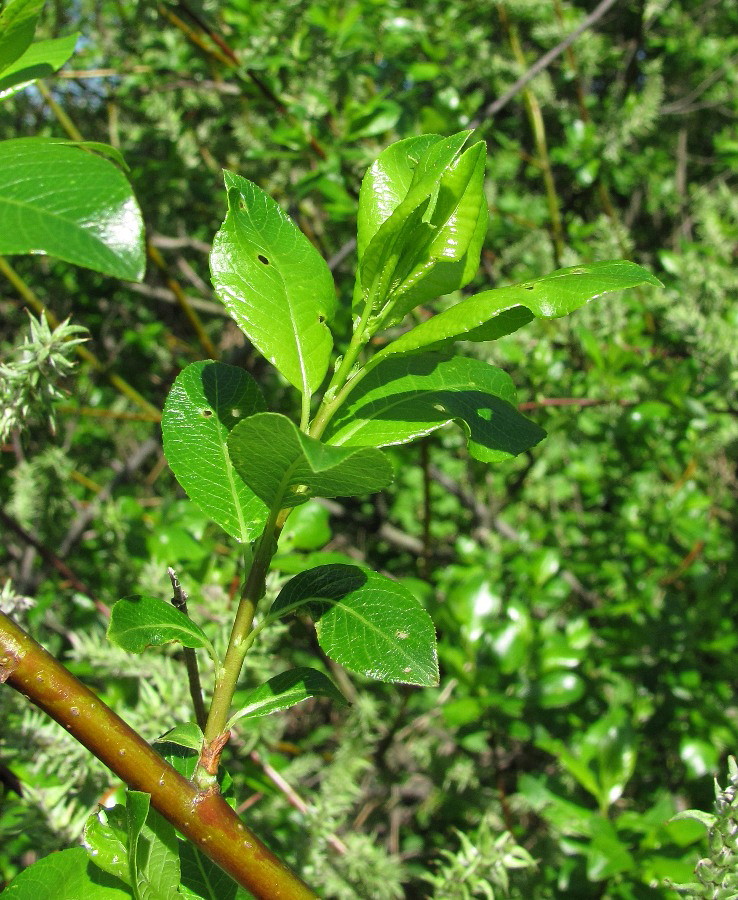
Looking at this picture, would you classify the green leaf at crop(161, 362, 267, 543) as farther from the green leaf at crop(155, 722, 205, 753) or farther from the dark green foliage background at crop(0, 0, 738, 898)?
the dark green foliage background at crop(0, 0, 738, 898)

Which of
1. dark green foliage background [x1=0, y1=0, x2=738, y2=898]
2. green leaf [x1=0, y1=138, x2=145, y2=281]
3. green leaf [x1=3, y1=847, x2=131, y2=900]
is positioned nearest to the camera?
green leaf [x1=0, y1=138, x2=145, y2=281]

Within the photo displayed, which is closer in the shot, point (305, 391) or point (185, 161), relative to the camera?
point (305, 391)

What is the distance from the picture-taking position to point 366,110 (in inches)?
73.7

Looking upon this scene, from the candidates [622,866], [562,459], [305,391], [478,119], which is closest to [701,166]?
[562,459]

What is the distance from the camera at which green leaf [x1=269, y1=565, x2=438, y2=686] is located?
59cm

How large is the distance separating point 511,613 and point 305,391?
3.66 ft

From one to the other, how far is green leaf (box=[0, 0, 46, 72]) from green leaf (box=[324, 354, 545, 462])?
1.28 feet

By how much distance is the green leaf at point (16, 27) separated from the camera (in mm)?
613

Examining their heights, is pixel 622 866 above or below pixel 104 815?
below

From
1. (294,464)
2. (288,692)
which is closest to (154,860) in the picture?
(288,692)

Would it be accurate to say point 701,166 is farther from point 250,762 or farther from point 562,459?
point 250,762

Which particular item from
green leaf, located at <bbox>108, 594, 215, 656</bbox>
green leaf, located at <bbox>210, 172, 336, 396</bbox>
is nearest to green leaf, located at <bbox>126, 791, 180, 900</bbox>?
green leaf, located at <bbox>108, 594, 215, 656</bbox>

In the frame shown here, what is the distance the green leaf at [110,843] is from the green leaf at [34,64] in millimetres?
572

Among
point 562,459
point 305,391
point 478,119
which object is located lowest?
point 562,459
